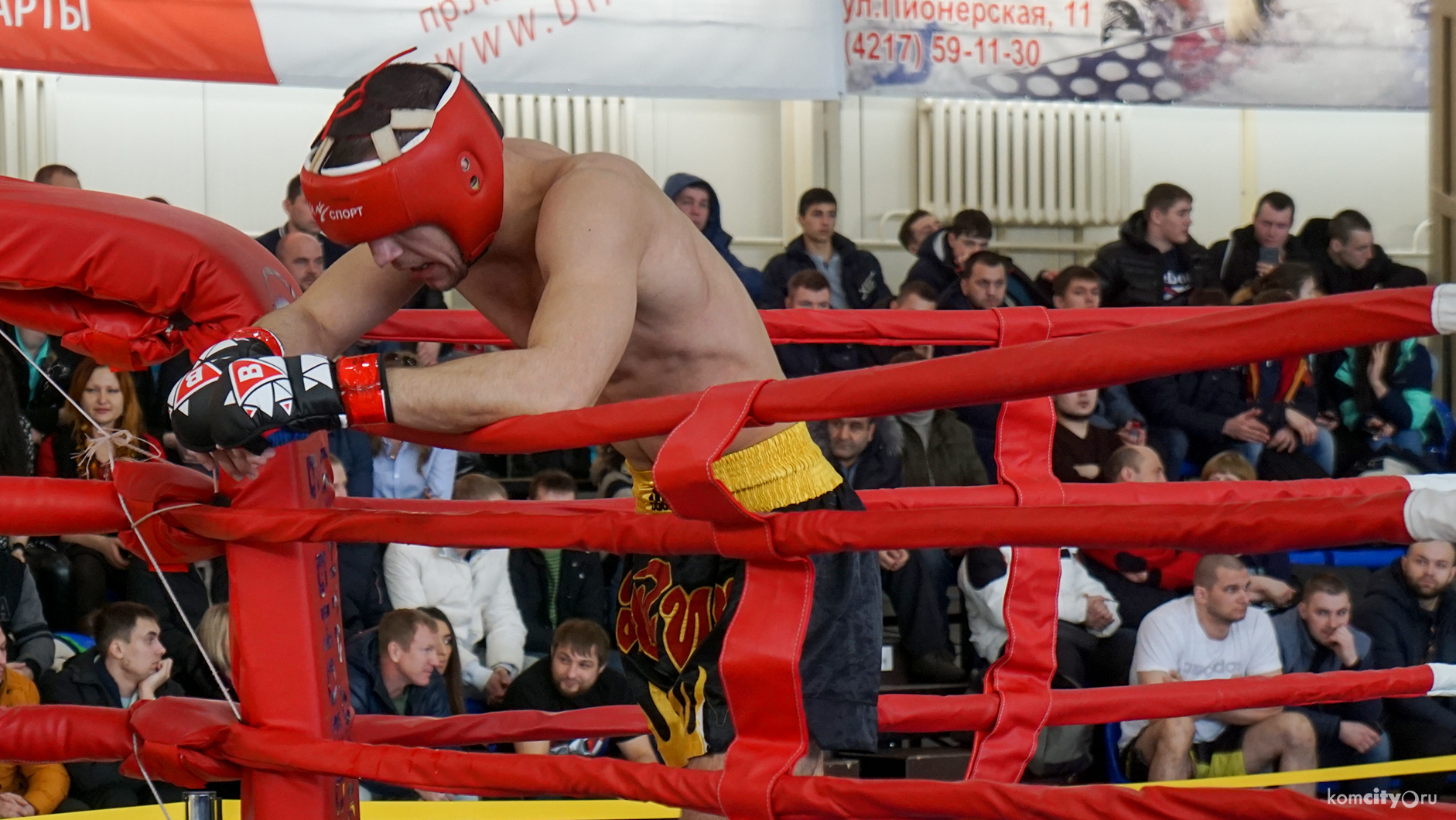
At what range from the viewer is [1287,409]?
4.78 m

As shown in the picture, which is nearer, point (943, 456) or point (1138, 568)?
point (1138, 568)

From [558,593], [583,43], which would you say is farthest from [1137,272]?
[558,593]

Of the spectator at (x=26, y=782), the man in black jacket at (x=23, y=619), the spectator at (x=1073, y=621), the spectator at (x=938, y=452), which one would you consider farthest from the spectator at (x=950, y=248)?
the spectator at (x=26, y=782)

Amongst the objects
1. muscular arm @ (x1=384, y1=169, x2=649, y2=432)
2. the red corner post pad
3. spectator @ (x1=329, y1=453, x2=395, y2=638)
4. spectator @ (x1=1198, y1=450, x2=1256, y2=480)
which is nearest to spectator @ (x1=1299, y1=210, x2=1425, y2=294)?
spectator @ (x1=1198, y1=450, x2=1256, y2=480)

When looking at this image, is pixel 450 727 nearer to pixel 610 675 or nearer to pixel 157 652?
pixel 157 652

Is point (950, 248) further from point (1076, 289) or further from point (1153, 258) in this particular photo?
point (1153, 258)

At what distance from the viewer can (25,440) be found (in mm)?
3451

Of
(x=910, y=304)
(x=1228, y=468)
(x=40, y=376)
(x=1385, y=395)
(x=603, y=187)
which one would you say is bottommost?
(x=1228, y=468)

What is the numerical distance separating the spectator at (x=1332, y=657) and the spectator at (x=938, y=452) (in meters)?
0.89

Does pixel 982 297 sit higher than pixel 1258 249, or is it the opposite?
pixel 1258 249

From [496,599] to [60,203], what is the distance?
2.38 m

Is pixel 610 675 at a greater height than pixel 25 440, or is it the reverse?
pixel 25 440

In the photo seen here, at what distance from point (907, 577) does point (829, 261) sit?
145 cm

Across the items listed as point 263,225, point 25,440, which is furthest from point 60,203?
point 263,225
